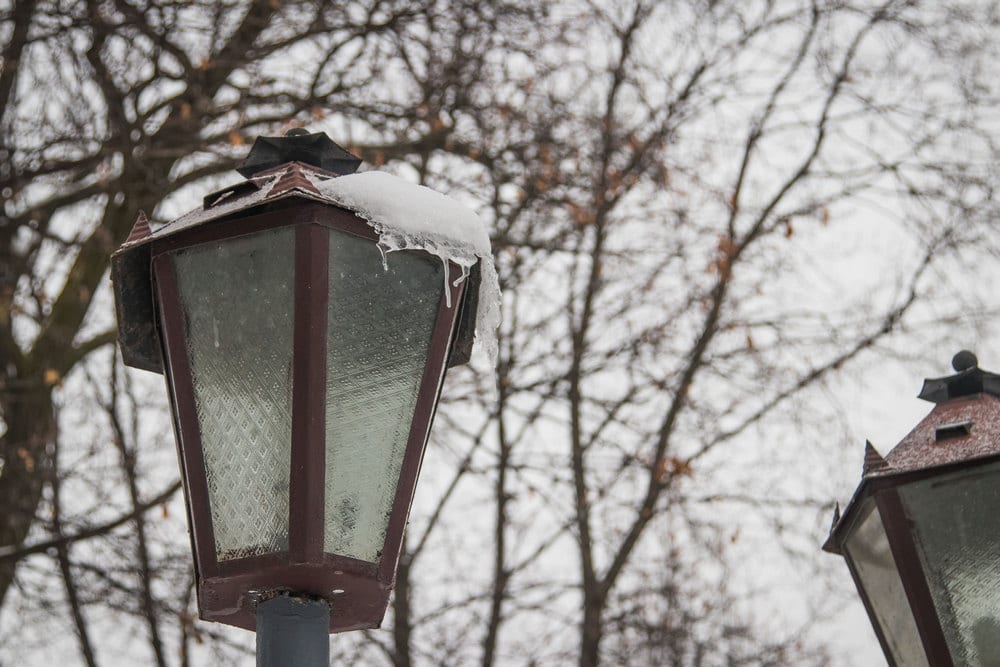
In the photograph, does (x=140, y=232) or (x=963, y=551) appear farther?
(x=963, y=551)

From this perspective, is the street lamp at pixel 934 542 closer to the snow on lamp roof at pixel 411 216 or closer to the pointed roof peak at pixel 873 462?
the pointed roof peak at pixel 873 462

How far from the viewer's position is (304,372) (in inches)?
87.0

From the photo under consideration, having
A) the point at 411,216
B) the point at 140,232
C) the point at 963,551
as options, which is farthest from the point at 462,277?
the point at 963,551

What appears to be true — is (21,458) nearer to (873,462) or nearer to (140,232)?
(140,232)

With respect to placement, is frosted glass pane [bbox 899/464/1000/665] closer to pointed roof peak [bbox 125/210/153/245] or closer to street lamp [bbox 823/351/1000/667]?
street lamp [bbox 823/351/1000/667]

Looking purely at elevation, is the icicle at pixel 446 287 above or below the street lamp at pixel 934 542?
above

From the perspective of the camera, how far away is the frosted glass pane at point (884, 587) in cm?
302

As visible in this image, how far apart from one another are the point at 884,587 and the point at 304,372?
1.71 meters

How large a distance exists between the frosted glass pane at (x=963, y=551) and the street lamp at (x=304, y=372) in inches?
52.2

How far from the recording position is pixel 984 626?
291 cm

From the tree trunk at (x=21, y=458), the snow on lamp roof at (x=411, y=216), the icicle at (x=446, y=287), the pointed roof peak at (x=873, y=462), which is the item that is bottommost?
the pointed roof peak at (x=873, y=462)

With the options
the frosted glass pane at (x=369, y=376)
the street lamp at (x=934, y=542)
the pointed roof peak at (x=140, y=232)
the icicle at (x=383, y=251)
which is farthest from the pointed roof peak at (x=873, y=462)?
the pointed roof peak at (x=140, y=232)

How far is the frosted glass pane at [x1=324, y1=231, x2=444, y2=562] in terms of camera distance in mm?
2225

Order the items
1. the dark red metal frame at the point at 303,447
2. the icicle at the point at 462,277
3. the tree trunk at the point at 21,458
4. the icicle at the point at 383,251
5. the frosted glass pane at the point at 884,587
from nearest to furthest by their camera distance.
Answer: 1. the dark red metal frame at the point at 303,447
2. the icicle at the point at 383,251
3. the icicle at the point at 462,277
4. the frosted glass pane at the point at 884,587
5. the tree trunk at the point at 21,458
